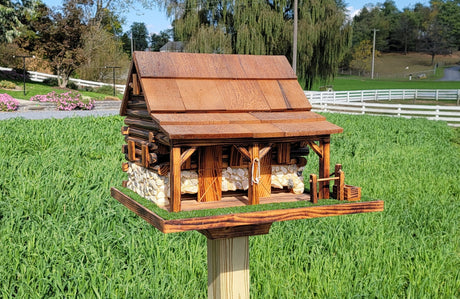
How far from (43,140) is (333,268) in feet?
23.1

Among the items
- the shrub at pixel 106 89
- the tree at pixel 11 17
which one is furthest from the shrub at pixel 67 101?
the shrub at pixel 106 89

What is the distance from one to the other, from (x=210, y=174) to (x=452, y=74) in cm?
8205

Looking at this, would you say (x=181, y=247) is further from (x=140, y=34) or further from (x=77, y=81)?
(x=140, y=34)

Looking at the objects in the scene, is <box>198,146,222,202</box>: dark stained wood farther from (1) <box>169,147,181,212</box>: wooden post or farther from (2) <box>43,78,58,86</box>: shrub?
(2) <box>43,78,58,86</box>: shrub

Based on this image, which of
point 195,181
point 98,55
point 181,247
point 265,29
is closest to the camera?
point 195,181

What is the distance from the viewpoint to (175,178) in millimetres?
1887

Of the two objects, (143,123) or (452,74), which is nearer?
(143,123)

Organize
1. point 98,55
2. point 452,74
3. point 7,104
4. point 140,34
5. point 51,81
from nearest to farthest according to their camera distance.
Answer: point 7,104 → point 51,81 → point 98,55 → point 452,74 → point 140,34

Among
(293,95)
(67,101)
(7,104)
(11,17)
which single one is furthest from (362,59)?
(293,95)

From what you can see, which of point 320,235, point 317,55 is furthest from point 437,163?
point 317,55

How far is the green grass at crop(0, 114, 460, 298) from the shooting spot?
391 centimetres

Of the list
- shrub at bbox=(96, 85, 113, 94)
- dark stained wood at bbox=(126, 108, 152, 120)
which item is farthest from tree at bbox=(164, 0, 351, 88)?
dark stained wood at bbox=(126, 108, 152, 120)

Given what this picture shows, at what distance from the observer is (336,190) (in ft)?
7.32

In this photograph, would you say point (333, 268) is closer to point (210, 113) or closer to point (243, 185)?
point (243, 185)
